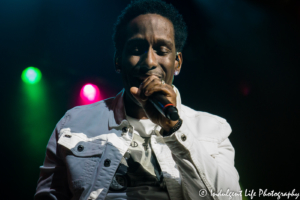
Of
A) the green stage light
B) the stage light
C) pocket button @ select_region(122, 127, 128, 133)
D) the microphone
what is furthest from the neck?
the green stage light

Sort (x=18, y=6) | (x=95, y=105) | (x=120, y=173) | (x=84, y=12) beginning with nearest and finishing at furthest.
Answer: (x=120, y=173) < (x=95, y=105) < (x=18, y=6) < (x=84, y=12)

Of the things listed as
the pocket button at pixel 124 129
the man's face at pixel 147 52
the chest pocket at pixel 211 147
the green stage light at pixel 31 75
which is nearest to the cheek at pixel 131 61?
the man's face at pixel 147 52

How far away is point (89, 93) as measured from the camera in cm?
271

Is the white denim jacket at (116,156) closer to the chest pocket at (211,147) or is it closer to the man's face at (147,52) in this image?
the chest pocket at (211,147)

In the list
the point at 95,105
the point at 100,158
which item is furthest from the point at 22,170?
the point at 100,158

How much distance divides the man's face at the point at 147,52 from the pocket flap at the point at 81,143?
0.42 meters

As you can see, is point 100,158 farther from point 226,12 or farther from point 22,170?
point 226,12

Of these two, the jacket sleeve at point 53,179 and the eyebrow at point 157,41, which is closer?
the jacket sleeve at point 53,179

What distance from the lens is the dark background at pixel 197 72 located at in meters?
2.28

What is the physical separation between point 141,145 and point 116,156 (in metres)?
0.17

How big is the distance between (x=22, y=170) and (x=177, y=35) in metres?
2.33

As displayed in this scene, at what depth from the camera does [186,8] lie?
98.3 inches

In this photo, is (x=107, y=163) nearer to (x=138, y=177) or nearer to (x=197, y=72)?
(x=138, y=177)

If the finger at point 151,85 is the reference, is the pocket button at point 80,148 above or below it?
below
